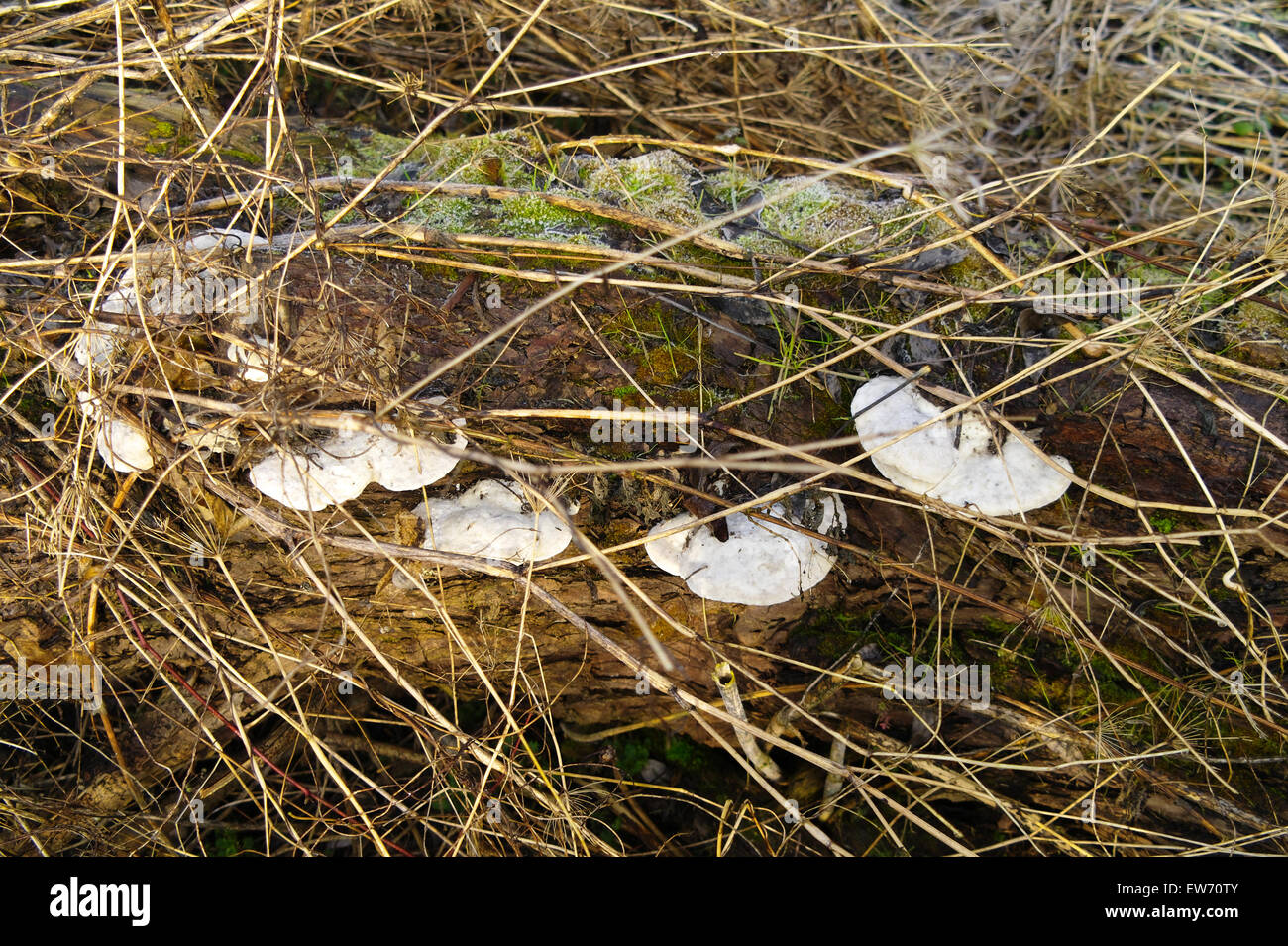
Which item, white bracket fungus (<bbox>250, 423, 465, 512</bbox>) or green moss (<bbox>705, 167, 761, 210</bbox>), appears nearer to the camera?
white bracket fungus (<bbox>250, 423, 465, 512</bbox>)

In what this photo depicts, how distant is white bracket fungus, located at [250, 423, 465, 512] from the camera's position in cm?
225

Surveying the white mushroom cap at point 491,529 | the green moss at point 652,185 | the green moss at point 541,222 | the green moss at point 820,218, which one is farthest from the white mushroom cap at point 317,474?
the green moss at point 820,218

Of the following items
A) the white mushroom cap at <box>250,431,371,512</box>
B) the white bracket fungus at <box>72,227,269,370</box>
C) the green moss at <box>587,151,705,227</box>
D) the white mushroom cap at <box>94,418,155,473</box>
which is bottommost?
the white mushroom cap at <box>250,431,371,512</box>

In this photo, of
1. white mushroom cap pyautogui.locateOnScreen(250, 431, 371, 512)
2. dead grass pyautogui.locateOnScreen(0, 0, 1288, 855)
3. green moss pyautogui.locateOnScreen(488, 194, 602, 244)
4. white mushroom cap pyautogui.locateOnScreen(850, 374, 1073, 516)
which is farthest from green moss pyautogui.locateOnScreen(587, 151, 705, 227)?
white mushroom cap pyautogui.locateOnScreen(250, 431, 371, 512)

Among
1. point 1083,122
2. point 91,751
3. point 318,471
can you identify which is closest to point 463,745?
point 318,471

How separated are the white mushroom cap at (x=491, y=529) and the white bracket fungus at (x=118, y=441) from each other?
0.86 meters

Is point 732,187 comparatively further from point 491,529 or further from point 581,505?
point 491,529

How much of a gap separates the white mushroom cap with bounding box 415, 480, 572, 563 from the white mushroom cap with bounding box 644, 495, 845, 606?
343 millimetres

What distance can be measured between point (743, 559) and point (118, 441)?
201cm

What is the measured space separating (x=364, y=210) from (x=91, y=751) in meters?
2.33

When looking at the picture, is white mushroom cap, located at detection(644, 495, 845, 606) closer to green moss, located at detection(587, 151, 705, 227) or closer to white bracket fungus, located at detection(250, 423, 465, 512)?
white bracket fungus, located at detection(250, 423, 465, 512)

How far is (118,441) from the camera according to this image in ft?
7.55

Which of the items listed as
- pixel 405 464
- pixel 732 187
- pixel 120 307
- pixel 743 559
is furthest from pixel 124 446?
pixel 732 187

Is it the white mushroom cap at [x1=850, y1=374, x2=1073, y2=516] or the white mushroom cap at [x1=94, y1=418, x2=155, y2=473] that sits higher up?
the white mushroom cap at [x1=94, y1=418, x2=155, y2=473]
